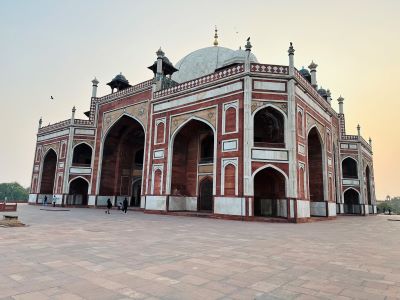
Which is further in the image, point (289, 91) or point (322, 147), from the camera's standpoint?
point (322, 147)

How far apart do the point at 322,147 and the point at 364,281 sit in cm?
1788

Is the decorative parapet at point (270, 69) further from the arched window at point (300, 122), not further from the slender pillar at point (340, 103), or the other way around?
the slender pillar at point (340, 103)

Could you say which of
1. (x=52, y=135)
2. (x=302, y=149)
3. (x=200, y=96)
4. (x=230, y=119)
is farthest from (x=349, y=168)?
(x=52, y=135)

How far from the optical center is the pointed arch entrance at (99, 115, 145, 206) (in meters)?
25.4

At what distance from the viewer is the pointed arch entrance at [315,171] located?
19531 millimetres

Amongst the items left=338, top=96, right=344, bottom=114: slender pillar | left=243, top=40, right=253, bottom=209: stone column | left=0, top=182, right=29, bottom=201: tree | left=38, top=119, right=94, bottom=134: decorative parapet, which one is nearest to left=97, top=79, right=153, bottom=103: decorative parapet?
left=38, top=119, right=94, bottom=134: decorative parapet

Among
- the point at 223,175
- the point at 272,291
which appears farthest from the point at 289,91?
the point at 272,291

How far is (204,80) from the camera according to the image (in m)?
18.4

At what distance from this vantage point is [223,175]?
1606 cm

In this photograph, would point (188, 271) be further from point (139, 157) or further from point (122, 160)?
point (139, 157)

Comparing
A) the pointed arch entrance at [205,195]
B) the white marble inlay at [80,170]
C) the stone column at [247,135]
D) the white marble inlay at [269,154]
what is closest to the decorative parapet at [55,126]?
the white marble inlay at [80,170]


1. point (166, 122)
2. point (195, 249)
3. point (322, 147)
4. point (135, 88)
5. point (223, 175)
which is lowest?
point (195, 249)

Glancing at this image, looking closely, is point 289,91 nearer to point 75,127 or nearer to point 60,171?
point 75,127

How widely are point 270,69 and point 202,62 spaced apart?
41.8 feet
